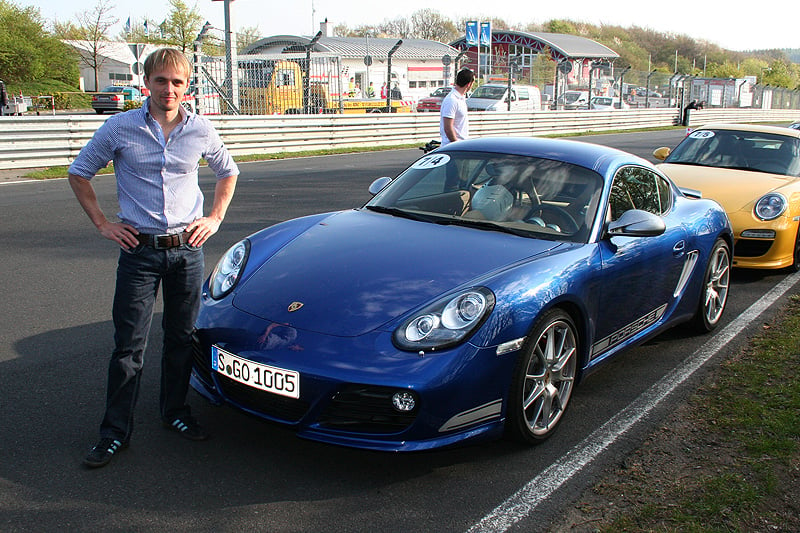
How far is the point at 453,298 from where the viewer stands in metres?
3.41

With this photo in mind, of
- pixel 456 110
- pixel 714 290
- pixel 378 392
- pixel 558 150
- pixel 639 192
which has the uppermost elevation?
pixel 456 110

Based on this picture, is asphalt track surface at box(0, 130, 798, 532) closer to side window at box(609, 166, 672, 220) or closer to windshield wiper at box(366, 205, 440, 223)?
side window at box(609, 166, 672, 220)

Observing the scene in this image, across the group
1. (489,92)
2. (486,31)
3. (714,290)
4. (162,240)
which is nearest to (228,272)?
(162,240)

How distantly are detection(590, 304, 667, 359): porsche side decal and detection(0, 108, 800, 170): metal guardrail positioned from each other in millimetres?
13190

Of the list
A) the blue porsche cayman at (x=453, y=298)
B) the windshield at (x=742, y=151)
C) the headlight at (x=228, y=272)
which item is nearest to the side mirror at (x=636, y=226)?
the blue porsche cayman at (x=453, y=298)

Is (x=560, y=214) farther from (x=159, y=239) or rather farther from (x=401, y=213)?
(x=159, y=239)

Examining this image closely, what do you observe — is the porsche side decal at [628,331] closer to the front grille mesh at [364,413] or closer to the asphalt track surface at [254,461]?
the asphalt track surface at [254,461]

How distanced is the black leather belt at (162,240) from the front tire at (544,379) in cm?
161

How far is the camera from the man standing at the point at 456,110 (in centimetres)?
919

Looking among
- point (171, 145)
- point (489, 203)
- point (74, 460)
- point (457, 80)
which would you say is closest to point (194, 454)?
point (74, 460)

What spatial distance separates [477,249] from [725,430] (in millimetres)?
1538

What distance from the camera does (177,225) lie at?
343 centimetres

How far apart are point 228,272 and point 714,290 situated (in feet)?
11.9

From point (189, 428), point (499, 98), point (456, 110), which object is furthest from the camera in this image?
point (499, 98)
